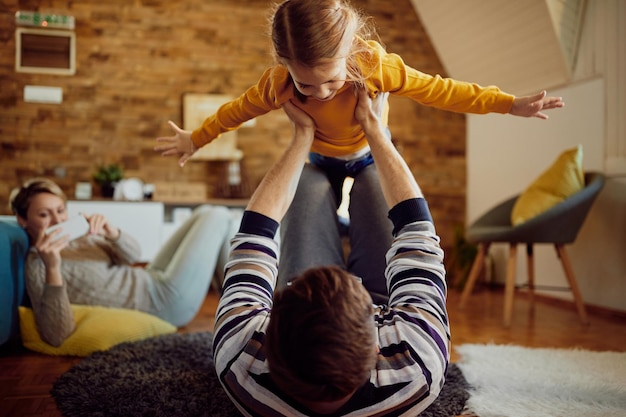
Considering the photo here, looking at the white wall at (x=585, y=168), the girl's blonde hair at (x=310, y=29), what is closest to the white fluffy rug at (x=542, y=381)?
the girl's blonde hair at (x=310, y=29)

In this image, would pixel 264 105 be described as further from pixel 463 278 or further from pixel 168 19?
pixel 168 19

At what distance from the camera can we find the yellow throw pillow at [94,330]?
201cm

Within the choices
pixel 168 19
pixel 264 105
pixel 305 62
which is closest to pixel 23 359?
pixel 264 105

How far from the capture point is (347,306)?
0.79 metres

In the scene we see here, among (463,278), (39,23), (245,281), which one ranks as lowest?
(463,278)

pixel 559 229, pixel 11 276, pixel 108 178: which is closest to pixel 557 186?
pixel 559 229

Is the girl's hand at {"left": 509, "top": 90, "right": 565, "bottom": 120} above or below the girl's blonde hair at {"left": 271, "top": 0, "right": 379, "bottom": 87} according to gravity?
below

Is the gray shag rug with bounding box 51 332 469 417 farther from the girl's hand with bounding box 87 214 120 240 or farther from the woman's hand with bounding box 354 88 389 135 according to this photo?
the woman's hand with bounding box 354 88 389 135

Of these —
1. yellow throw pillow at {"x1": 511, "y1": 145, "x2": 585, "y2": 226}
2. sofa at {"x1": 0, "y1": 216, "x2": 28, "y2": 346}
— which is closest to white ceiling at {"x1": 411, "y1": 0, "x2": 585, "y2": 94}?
yellow throw pillow at {"x1": 511, "y1": 145, "x2": 585, "y2": 226}

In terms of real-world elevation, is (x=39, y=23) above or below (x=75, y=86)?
above

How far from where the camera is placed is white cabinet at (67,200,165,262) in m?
4.22

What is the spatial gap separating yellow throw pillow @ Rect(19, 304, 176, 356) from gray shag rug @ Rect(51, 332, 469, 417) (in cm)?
8

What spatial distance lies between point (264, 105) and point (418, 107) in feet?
12.9

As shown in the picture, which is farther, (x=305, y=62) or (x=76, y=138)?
(x=76, y=138)
